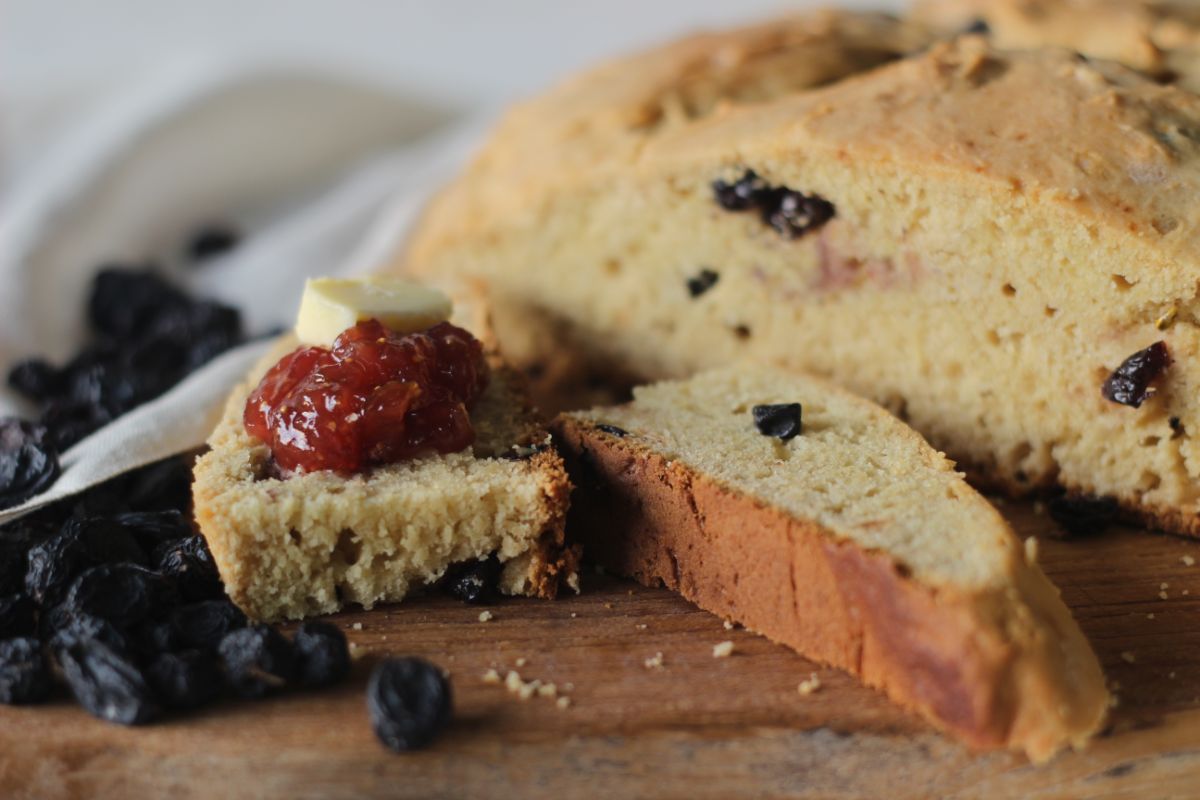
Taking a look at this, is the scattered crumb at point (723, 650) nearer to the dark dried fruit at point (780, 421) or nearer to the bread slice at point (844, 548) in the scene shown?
the bread slice at point (844, 548)

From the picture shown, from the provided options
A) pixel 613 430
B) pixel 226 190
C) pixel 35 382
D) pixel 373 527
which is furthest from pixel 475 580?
pixel 226 190

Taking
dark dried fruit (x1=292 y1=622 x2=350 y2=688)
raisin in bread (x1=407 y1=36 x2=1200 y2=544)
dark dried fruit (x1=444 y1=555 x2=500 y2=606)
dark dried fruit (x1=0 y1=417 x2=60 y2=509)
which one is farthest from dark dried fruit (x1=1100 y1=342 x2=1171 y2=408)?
dark dried fruit (x1=0 y1=417 x2=60 y2=509)

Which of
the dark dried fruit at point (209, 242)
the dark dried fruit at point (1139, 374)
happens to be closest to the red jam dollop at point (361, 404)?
the dark dried fruit at point (1139, 374)

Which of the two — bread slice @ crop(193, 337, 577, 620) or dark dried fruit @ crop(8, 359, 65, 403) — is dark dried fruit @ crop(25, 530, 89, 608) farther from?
dark dried fruit @ crop(8, 359, 65, 403)

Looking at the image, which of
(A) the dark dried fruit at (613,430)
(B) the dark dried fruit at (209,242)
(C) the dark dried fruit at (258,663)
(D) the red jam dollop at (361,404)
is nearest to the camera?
(C) the dark dried fruit at (258,663)

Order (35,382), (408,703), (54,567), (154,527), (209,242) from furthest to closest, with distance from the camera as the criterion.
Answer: (209,242)
(35,382)
(154,527)
(54,567)
(408,703)

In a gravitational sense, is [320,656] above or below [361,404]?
below

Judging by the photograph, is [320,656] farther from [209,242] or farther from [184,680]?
[209,242]
